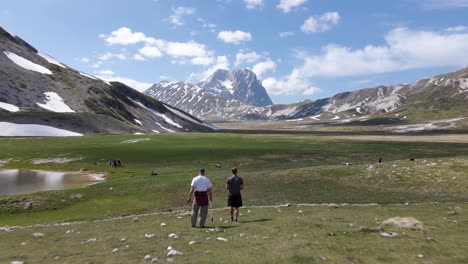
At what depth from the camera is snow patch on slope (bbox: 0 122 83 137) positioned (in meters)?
135

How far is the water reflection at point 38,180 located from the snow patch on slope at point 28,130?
7547 cm

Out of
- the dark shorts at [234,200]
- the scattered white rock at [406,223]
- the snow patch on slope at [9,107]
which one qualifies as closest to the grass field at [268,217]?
the scattered white rock at [406,223]

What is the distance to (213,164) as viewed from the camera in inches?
2837

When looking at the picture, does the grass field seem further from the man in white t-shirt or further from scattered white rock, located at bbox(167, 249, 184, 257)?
the man in white t-shirt

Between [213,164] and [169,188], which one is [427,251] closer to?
[169,188]

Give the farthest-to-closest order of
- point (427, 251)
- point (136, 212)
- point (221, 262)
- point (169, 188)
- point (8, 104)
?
point (8, 104), point (169, 188), point (136, 212), point (427, 251), point (221, 262)

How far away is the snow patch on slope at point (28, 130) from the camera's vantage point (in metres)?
135

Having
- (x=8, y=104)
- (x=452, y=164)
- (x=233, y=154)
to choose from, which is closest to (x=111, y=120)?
(x=8, y=104)

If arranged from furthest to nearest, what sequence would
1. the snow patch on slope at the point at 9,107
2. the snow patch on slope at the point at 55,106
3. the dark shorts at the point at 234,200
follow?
the snow patch on slope at the point at 55,106 → the snow patch on slope at the point at 9,107 → the dark shorts at the point at 234,200

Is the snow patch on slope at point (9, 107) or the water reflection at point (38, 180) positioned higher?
the snow patch on slope at point (9, 107)

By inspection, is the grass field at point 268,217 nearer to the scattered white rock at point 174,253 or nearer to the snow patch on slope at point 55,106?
the scattered white rock at point 174,253

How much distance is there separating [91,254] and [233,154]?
6619 cm

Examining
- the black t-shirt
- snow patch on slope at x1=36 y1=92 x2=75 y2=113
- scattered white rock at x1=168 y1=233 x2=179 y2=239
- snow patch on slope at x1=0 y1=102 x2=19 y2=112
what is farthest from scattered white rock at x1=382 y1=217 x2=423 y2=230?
snow patch on slope at x1=36 y1=92 x2=75 y2=113

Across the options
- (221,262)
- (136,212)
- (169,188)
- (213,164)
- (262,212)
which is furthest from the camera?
(213,164)
